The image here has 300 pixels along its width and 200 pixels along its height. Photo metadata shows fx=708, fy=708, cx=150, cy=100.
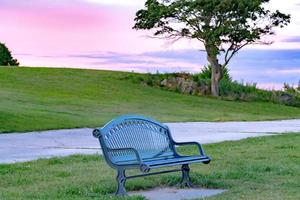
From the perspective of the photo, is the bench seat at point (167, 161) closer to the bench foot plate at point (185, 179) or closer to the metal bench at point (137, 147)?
the metal bench at point (137, 147)

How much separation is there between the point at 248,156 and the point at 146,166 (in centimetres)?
504

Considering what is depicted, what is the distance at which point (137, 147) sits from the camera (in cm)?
910

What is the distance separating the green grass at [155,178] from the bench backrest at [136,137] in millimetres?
457

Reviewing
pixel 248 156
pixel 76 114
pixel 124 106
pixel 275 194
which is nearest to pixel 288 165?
pixel 248 156

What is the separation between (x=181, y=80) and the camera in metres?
44.8

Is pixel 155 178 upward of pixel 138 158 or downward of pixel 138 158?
downward

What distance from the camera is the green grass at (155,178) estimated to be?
28.1 ft

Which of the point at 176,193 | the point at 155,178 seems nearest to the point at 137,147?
the point at 176,193

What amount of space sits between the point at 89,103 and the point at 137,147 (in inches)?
937

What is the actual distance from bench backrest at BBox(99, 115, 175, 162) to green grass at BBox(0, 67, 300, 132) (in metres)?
10.4

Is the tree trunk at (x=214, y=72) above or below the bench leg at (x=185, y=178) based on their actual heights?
above

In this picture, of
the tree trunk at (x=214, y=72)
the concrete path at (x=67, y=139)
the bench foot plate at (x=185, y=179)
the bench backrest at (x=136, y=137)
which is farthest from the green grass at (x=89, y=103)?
the bench foot plate at (x=185, y=179)

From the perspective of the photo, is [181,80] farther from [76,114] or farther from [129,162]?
[129,162]

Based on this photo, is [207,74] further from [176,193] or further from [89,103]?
[176,193]
